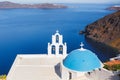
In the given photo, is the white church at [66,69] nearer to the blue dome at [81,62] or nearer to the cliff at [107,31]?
the blue dome at [81,62]

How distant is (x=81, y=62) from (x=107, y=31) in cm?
6177

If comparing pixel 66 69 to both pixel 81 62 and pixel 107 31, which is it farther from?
pixel 107 31

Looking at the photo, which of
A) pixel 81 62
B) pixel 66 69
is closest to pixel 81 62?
pixel 81 62

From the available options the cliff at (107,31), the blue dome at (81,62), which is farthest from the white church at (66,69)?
the cliff at (107,31)

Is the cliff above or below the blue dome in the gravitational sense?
below

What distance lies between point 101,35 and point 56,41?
55.3m

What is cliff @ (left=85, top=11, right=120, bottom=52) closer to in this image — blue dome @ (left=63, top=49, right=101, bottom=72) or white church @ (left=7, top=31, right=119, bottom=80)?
white church @ (left=7, top=31, right=119, bottom=80)

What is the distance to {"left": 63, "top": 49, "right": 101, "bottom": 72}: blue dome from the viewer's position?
20453 millimetres

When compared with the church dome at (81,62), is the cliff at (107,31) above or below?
below

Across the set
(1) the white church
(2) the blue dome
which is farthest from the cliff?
(2) the blue dome

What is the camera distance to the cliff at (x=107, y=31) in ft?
242

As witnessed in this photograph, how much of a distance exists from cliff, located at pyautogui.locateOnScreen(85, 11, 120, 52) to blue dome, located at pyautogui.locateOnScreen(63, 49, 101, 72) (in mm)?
48158

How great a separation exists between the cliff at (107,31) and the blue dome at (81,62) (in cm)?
4816

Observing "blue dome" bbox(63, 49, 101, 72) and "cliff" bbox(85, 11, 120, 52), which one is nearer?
"blue dome" bbox(63, 49, 101, 72)
